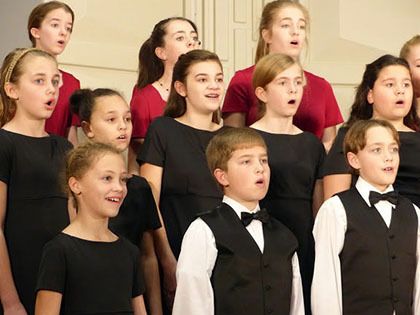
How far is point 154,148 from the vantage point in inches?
134

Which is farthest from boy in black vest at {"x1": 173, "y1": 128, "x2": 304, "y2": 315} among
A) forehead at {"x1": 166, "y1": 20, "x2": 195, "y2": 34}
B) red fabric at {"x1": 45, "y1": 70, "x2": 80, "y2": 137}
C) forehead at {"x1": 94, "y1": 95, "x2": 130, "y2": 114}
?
forehead at {"x1": 166, "y1": 20, "x2": 195, "y2": 34}

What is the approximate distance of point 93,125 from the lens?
11.1ft

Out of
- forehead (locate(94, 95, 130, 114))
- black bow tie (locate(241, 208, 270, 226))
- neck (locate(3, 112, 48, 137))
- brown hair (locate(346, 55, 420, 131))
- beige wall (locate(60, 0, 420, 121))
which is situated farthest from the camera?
beige wall (locate(60, 0, 420, 121))

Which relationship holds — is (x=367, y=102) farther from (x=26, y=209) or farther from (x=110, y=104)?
(x=26, y=209)

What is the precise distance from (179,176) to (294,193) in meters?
0.38

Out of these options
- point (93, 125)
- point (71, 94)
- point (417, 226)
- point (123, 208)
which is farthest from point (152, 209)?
point (417, 226)

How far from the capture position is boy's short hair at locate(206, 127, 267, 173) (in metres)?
3.12

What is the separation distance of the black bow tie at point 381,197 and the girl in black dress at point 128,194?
67 cm

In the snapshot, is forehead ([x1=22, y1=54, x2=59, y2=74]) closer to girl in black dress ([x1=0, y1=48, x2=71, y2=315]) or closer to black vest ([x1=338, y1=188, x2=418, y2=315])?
girl in black dress ([x1=0, y1=48, x2=71, y2=315])

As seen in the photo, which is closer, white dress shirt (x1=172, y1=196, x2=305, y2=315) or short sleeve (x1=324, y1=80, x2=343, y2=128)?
white dress shirt (x1=172, y1=196, x2=305, y2=315)

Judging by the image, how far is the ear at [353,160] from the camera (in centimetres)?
330

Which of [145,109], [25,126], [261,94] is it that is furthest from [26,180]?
[261,94]

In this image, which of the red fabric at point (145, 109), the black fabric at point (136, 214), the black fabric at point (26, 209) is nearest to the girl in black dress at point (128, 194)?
the black fabric at point (136, 214)

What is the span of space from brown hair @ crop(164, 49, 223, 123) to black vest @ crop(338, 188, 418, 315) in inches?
27.6
